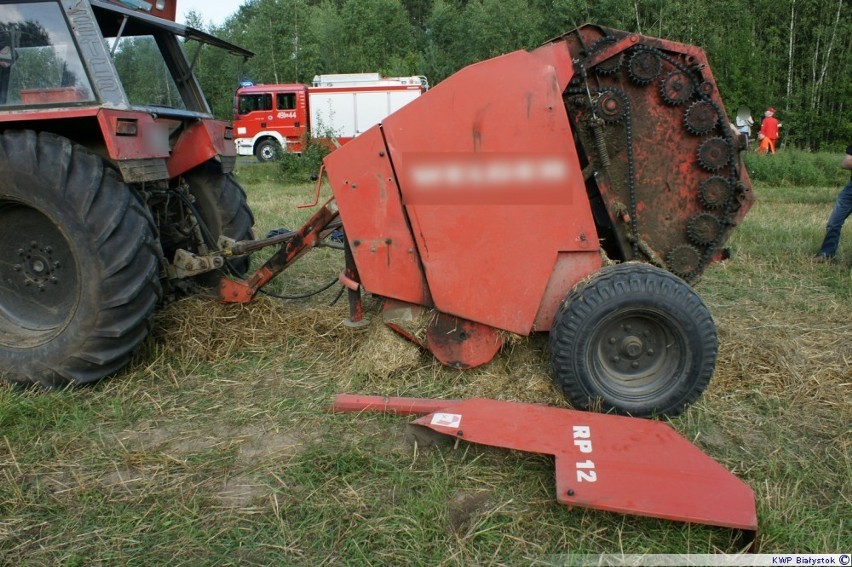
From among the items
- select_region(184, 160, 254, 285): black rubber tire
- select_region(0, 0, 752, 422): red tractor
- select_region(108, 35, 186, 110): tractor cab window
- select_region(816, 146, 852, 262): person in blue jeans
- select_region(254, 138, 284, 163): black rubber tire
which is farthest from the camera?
select_region(254, 138, 284, 163): black rubber tire

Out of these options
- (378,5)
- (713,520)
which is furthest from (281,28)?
(713,520)

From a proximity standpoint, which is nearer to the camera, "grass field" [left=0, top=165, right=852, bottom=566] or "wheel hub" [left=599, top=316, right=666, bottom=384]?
"grass field" [left=0, top=165, right=852, bottom=566]

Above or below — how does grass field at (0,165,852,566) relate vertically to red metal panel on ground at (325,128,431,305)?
below

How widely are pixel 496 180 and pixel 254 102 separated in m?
19.3

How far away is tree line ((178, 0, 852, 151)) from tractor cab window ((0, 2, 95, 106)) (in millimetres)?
20023

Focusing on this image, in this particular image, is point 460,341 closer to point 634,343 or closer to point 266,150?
point 634,343

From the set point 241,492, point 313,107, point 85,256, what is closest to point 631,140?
point 241,492

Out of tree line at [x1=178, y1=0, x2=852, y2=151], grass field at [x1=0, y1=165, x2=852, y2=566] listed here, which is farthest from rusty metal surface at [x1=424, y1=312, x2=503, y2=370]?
tree line at [x1=178, y1=0, x2=852, y2=151]

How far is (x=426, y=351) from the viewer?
3.31m

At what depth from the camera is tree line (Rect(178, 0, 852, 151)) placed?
20.3 meters

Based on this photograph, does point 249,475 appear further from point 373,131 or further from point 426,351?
point 373,131

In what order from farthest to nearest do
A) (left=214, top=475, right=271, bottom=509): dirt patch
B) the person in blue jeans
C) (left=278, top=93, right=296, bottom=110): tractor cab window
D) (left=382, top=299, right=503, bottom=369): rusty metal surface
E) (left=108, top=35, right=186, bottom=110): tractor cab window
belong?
(left=278, top=93, right=296, bottom=110): tractor cab window → the person in blue jeans → (left=108, top=35, right=186, bottom=110): tractor cab window → (left=382, top=299, right=503, bottom=369): rusty metal surface → (left=214, top=475, right=271, bottom=509): dirt patch

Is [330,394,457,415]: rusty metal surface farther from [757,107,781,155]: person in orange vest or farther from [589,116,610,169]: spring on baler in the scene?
[757,107,781,155]: person in orange vest

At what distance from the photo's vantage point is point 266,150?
20.6 meters
